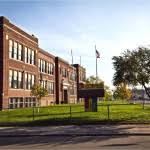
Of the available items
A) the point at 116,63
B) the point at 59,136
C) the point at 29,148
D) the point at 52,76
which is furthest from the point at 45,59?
the point at 29,148

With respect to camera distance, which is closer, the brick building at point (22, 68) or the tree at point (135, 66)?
the tree at point (135, 66)

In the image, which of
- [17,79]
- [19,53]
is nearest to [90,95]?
[17,79]

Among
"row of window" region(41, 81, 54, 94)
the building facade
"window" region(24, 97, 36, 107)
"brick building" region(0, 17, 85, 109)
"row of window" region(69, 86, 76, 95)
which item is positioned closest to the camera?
"brick building" region(0, 17, 85, 109)

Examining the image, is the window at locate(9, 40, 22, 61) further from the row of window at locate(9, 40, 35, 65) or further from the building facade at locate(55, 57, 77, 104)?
the building facade at locate(55, 57, 77, 104)

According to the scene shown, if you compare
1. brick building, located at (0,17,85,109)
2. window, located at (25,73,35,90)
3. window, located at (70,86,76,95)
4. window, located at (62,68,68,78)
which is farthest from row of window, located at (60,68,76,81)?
window, located at (25,73,35,90)

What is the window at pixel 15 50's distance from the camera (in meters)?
47.9

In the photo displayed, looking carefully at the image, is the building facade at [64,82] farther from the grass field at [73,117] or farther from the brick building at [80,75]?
the grass field at [73,117]

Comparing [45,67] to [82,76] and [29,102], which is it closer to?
[29,102]

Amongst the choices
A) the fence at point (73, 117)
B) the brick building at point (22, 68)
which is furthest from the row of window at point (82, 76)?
the fence at point (73, 117)

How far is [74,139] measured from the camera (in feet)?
60.3

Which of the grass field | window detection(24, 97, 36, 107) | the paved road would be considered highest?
window detection(24, 97, 36, 107)

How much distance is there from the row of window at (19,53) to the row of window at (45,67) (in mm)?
6461

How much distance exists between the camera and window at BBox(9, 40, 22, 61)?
47897 millimetres

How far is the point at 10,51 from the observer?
156 feet
